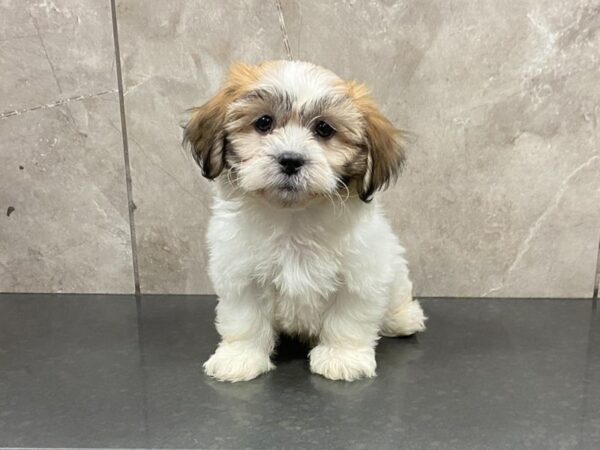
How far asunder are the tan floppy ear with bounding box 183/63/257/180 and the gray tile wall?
0.43 metres

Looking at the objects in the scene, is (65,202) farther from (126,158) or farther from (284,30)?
(284,30)

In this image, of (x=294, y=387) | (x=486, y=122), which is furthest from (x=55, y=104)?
(x=486, y=122)

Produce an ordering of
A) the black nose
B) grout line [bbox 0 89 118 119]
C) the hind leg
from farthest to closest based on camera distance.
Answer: grout line [bbox 0 89 118 119] < the hind leg < the black nose

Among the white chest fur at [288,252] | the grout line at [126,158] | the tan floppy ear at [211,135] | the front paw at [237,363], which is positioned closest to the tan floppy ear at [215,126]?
the tan floppy ear at [211,135]

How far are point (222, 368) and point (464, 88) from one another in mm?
921

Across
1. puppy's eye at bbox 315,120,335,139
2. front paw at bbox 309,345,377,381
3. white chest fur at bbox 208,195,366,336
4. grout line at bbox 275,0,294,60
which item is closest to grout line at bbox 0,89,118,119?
grout line at bbox 275,0,294,60

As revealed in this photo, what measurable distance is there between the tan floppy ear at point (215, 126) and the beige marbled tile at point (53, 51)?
0.54 meters

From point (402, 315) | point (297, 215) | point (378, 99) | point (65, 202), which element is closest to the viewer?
point (297, 215)

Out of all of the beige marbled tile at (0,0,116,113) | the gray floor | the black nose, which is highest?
the beige marbled tile at (0,0,116,113)

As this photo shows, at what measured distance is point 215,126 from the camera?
119cm

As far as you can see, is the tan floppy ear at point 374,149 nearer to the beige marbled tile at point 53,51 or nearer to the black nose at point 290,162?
the black nose at point 290,162

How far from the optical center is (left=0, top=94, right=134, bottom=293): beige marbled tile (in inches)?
66.1

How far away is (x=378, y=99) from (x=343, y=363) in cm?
70

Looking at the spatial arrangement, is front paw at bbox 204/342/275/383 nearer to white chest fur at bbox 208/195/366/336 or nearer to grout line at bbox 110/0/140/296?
white chest fur at bbox 208/195/366/336
